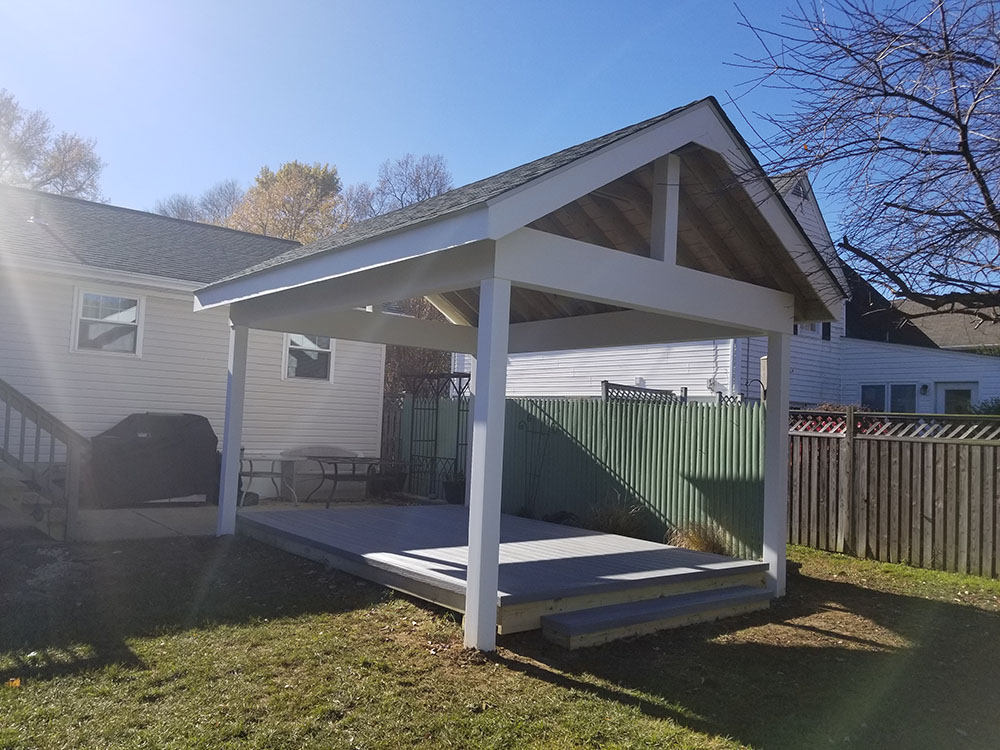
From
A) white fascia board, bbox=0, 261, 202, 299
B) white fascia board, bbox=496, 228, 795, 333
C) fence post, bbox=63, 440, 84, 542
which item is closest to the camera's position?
white fascia board, bbox=496, 228, 795, 333

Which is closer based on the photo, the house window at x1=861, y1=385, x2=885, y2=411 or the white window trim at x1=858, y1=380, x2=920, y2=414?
the white window trim at x1=858, y1=380, x2=920, y2=414

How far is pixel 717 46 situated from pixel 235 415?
20.3ft

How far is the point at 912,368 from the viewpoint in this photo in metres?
19.0

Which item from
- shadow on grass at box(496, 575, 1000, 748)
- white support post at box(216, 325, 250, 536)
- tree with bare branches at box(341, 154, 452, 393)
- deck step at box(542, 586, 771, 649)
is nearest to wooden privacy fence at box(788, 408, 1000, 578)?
shadow on grass at box(496, 575, 1000, 748)

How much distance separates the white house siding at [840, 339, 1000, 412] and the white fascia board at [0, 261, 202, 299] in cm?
1556

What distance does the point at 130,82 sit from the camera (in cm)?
1061

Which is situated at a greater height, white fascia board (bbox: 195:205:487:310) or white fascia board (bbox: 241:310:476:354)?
white fascia board (bbox: 195:205:487:310)

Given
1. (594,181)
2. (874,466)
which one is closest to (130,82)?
(594,181)

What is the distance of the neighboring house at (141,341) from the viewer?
11000 millimetres

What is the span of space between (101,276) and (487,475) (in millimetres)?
8520

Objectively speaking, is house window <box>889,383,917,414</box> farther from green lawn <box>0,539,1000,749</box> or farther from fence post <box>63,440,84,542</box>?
fence post <box>63,440,84,542</box>

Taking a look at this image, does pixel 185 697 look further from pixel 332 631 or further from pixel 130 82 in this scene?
pixel 130 82

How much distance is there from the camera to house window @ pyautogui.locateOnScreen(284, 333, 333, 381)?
45.0 feet

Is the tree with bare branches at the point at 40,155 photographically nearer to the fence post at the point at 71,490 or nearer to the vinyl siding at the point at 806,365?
the fence post at the point at 71,490
